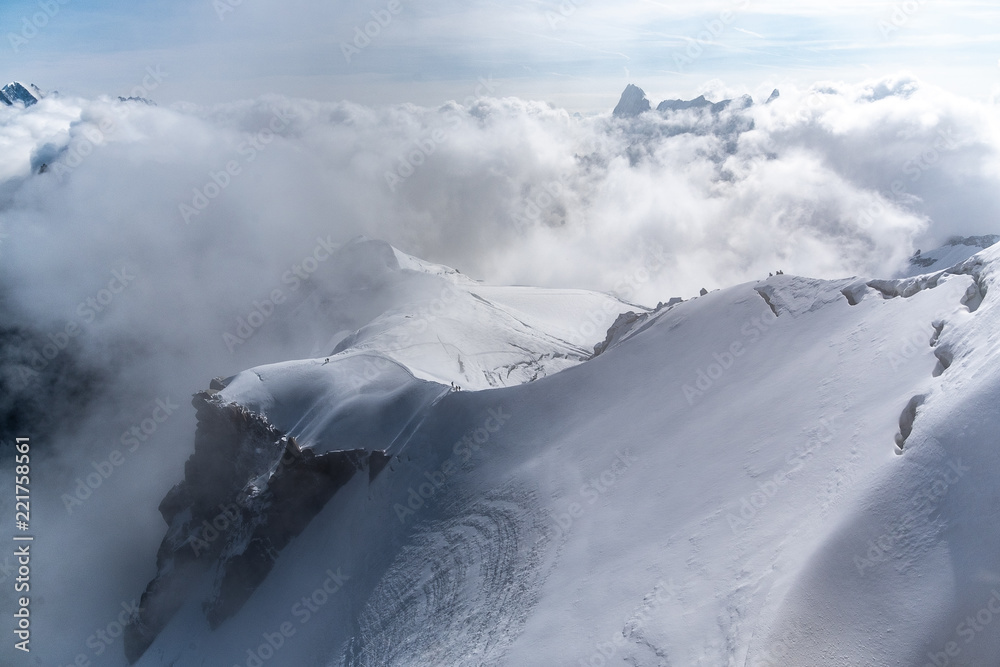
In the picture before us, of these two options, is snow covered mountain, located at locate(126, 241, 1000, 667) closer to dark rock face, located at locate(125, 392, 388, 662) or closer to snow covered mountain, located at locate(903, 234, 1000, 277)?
dark rock face, located at locate(125, 392, 388, 662)

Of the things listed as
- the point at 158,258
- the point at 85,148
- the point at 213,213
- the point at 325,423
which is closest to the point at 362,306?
the point at 325,423

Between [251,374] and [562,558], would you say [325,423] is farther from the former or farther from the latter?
[562,558]

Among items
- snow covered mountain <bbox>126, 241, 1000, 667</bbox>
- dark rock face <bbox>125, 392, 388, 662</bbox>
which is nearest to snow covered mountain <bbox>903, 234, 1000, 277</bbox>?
snow covered mountain <bbox>126, 241, 1000, 667</bbox>

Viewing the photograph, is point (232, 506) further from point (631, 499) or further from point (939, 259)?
point (939, 259)

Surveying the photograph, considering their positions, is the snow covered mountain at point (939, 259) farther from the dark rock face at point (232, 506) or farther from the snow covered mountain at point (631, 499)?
the dark rock face at point (232, 506)

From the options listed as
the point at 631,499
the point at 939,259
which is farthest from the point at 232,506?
the point at 939,259

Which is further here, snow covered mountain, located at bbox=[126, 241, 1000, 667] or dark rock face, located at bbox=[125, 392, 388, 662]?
dark rock face, located at bbox=[125, 392, 388, 662]
